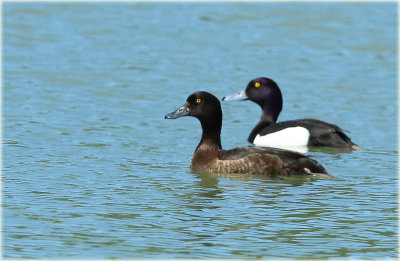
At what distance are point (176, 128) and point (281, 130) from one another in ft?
5.43

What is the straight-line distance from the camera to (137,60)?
2173 cm

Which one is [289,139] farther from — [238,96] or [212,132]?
[212,132]

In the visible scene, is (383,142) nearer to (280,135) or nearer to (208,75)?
(280,135)

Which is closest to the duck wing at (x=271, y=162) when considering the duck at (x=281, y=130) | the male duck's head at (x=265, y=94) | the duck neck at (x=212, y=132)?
the duck neck at (x=212, y=132)

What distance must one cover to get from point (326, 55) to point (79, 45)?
562 centimetres

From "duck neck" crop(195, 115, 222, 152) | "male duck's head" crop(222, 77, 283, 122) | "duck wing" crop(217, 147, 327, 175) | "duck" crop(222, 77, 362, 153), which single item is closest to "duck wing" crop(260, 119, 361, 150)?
"duck" crop(222, 77, 362, 153)

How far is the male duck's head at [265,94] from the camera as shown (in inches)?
671

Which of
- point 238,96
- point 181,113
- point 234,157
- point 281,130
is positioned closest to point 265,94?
point 238,96

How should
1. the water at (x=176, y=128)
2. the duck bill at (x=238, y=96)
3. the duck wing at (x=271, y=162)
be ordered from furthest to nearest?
the duck bill at (x=238, y=96), the duck wing at (x=271, y=162), the water at (x=176, y=128)

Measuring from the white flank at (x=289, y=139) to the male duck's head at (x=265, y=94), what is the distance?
1.13 metres

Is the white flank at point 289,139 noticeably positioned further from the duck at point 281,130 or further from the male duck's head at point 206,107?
the male duck's head at point 206,107

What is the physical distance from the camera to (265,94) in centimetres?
1709

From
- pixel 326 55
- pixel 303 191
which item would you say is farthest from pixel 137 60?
pixel 303 191

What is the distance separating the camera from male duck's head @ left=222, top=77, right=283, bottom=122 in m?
17.0
